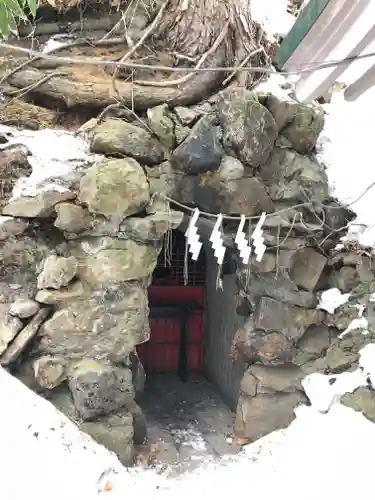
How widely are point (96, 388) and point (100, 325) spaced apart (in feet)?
1.60

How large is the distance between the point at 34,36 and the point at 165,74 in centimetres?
135

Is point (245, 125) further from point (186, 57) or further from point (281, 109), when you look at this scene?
point (186, 57)

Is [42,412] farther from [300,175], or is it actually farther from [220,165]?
[300,175]

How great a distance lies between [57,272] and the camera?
13.0 feet

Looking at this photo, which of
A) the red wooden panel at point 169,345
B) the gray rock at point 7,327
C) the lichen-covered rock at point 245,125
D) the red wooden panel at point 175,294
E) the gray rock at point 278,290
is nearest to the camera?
the gray rock at point 7,327

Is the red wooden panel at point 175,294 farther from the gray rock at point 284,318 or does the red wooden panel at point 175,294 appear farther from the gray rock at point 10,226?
the gray rock at point 10,226

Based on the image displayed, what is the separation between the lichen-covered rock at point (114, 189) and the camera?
4.02 metres

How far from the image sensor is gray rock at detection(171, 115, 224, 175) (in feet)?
14.3

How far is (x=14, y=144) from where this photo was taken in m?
4.36

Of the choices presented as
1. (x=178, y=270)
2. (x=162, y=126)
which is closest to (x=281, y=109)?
(x=162, y=126)

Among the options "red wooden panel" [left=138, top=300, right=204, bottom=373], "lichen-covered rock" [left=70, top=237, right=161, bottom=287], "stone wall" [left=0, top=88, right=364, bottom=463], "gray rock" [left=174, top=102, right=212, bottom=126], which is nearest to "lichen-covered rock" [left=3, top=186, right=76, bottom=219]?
"stone wall" [left=0, top=88, right=364, bottom=463]

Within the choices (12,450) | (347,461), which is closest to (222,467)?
(347,461)

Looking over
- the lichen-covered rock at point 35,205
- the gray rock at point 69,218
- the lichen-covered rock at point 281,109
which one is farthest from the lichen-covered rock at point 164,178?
the lichen-covered rock at point 281,109

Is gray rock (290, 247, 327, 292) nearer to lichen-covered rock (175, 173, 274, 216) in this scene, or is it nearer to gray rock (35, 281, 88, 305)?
lichen-covered rock (175, 173, 274, 216)
